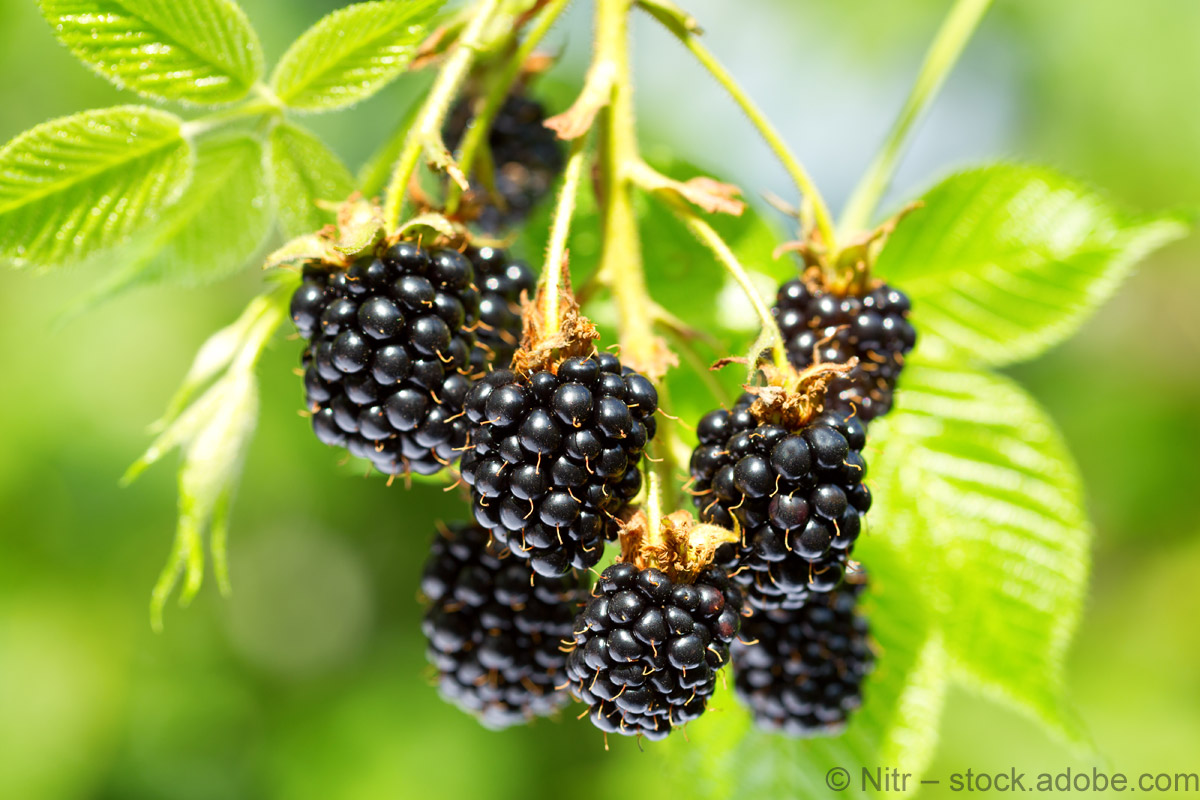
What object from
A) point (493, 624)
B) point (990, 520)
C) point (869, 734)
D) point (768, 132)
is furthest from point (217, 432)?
point (990, 520)

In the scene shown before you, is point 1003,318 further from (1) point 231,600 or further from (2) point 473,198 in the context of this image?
(1) point 231,600

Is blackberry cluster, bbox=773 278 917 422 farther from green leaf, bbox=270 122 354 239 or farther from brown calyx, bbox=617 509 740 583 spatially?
green leaf, bbox=270 122 354 239

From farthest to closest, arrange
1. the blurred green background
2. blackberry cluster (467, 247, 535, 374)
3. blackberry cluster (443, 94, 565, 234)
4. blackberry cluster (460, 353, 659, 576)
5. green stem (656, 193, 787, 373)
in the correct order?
the blurred green background
blackberry cluster (443, 94, 565, 234)
blackberry cluster (467, 247, 535, 374)
green stem (656, 193, 787, 373)
blackberry cluster (460, 353, 659, 576)

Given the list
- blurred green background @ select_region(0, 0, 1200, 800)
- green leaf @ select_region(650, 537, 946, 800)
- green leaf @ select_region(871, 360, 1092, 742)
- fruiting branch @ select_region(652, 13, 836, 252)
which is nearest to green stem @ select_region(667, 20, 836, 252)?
fruiting branch @ select_region(652, 13, 836, 252)

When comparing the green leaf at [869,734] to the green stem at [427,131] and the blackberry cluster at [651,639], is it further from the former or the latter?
the green stem at [427,131]

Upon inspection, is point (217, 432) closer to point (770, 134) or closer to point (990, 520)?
point (770, 134)

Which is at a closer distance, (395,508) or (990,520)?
(990,520)
